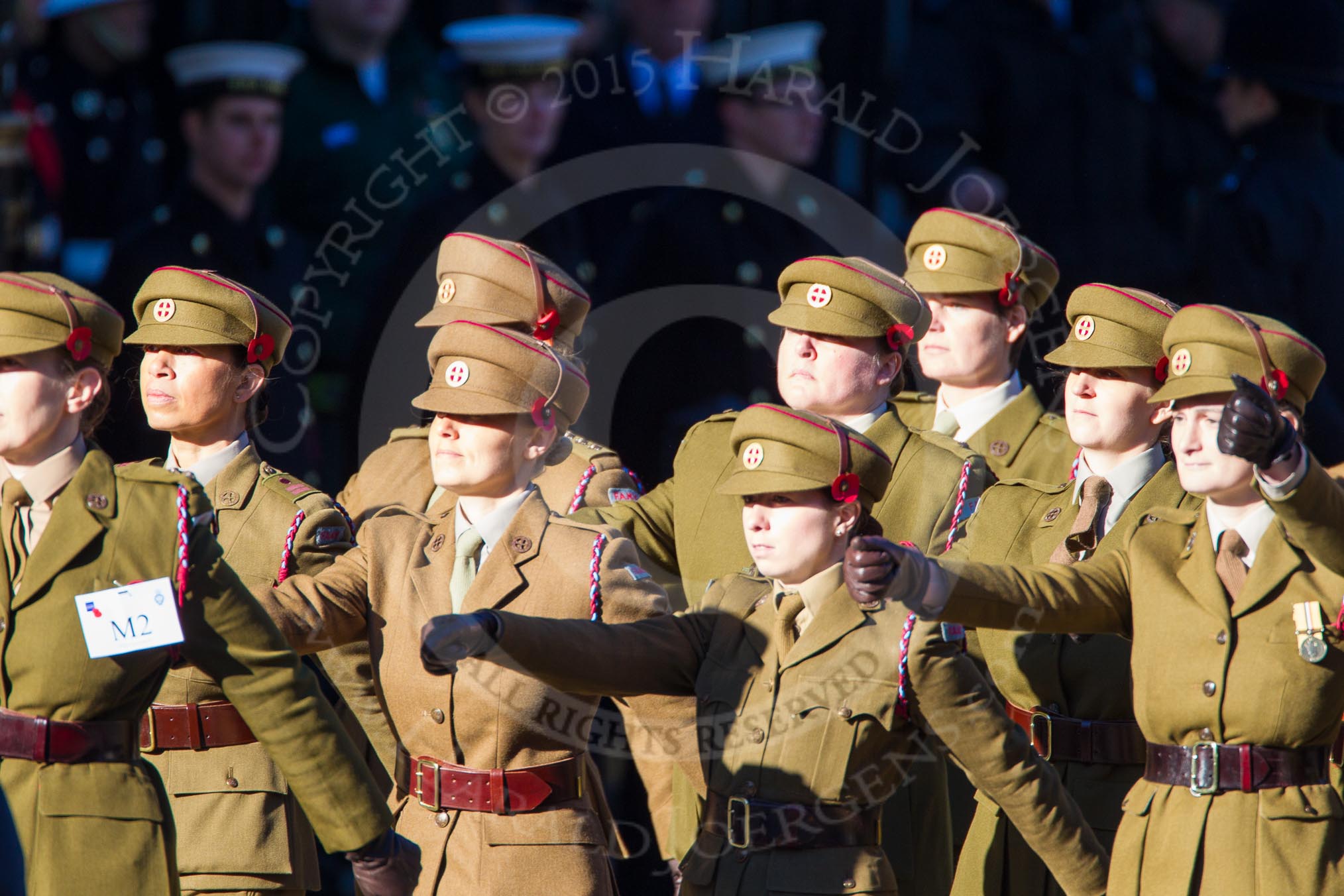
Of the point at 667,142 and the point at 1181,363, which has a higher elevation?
the point at 667,142

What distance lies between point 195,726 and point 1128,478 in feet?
7.52

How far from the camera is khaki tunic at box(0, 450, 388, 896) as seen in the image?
3.92 metres

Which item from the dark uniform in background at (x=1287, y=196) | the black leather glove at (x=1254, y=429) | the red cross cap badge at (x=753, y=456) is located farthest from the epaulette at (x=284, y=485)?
the dark uniform in background at (x=1287, y=196)

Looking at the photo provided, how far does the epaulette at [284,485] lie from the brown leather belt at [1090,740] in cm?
178

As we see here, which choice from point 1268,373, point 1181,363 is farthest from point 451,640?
point 1268,373

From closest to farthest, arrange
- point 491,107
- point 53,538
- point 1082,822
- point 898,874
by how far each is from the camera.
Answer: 1. point 53,538
2. point 1082,822
3. point 898,874
4. point 491,107

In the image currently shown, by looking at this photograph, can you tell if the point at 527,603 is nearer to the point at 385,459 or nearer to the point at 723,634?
the point at 723,634

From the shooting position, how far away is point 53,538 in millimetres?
3961

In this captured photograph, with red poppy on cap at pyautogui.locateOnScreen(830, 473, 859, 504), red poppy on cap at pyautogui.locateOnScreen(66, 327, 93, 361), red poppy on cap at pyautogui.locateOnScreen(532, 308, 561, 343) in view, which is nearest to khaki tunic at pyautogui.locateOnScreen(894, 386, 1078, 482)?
red poppy on cap at pyautogui.locateOnScreen(532, 308, 561, 343)

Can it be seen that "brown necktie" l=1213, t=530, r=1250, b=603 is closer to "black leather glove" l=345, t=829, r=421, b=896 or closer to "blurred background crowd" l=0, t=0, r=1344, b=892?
"black leather glove" l=345, t=829, r=421, b=896

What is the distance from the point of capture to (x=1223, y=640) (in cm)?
411

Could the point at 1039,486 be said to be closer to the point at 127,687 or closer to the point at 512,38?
the point at 127,687

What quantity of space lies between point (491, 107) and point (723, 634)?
3.32m

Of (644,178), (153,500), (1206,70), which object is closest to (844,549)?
(153,500)
